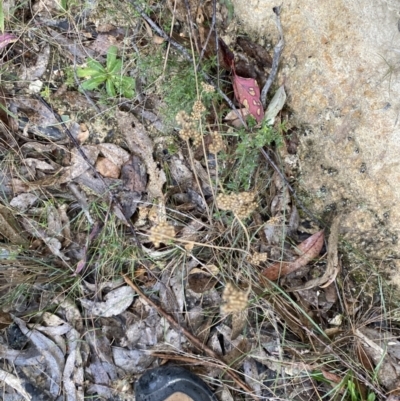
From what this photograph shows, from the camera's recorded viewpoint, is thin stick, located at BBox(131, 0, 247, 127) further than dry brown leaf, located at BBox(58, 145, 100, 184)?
No

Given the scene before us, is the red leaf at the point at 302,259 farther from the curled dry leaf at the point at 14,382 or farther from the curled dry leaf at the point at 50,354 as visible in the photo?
the curled dry leaf at the point at 14,382

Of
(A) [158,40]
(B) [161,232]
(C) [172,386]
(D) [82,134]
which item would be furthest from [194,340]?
(A) [158,40]

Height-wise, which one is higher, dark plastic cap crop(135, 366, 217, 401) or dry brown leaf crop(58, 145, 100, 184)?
dry brown leaf crop(58, 145, 100, 184)

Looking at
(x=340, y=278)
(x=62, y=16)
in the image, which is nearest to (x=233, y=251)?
(x=340, y=278)

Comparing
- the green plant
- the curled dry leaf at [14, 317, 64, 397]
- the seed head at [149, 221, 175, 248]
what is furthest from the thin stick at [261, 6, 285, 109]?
the curled dry leaf at [14, 317, 64, 397]

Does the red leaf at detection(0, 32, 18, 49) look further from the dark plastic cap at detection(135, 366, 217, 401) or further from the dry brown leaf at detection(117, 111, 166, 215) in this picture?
the dark plastic cap at detection(135, 366, 217, 401)

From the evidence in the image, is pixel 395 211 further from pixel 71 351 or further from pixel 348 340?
pixel 71 351
